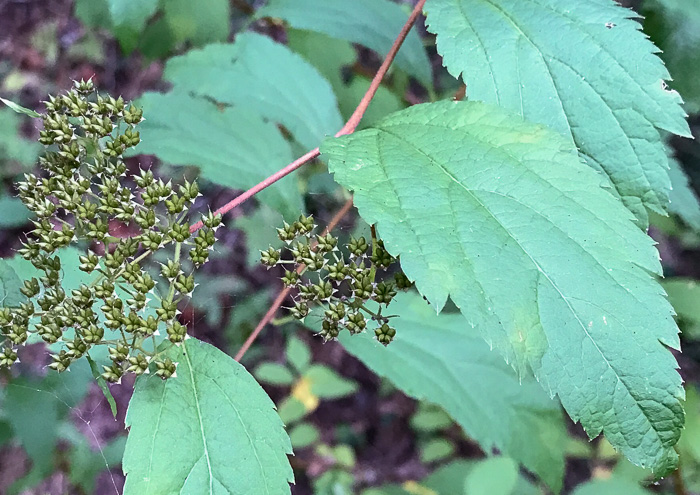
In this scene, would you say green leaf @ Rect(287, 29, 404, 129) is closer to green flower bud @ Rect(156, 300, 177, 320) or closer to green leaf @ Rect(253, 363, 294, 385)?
green leaf @ Rect(253, 363, 294, 385)

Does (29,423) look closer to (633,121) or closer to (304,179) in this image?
(304,179)

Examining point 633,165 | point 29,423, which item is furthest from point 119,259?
point 29,423

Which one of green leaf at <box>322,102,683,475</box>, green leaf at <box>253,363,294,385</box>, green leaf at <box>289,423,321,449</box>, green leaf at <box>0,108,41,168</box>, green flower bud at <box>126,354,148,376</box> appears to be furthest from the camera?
green leaf at <box>0,108,41,168</box>

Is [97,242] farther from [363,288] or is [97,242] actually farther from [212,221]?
[363,288]

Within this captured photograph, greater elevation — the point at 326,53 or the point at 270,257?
the point at 326,53

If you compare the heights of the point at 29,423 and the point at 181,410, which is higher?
the point at 181,410

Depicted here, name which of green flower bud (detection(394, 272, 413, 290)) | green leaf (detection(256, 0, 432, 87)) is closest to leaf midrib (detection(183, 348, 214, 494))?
green flower bud (detection(394, 272, 413, 290))

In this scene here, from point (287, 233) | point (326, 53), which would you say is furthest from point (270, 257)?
point (326, 53)
